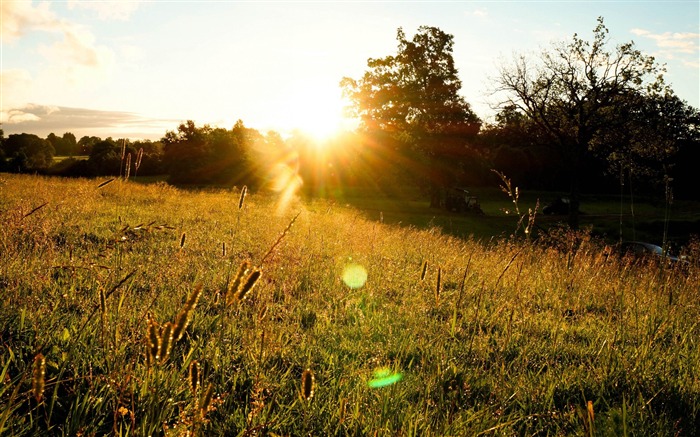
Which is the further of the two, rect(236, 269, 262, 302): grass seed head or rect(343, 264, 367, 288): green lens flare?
rect(343, 264, 367, 288): green lens flare

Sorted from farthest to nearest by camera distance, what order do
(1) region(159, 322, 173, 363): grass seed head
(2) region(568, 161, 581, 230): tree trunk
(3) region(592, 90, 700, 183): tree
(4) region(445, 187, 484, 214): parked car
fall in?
(4) region(445, 187, 484, 214): parked car → (2) region(568, 161, 581, 230): tree trunk → (3) region(592, 90, 700, 183): tree → (1) region(159, 322, 173, 363): grass seed head

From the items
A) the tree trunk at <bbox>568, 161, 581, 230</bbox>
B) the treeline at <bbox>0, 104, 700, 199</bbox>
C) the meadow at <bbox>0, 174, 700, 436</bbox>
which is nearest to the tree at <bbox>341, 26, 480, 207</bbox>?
the treeline at <bbox>0, 104, 700, 199</bbox>

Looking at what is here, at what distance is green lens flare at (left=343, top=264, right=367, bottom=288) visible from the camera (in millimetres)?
6801

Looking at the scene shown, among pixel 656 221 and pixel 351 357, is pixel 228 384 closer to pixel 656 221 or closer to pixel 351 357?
pixel 351 357

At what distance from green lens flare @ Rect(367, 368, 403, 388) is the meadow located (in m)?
0.02

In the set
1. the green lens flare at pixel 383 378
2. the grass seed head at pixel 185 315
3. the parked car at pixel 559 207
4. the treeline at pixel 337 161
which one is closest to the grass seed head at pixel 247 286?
the grass seed head at pixel 185 315

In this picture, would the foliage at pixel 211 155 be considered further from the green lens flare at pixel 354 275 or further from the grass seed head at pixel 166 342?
the grass seed head at pixel 166 342

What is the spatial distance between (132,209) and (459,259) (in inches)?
421

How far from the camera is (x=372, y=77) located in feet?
128

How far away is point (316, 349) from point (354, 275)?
3398 mm

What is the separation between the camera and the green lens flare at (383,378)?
3283 millimetres

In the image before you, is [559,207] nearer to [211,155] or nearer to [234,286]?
[211,155]

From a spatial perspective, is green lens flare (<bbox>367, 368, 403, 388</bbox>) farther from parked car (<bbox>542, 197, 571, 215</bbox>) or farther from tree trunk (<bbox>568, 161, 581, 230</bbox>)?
parked car (<bbox>542, 197, 571, 215</bbox>)

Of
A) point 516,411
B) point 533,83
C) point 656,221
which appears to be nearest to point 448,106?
point 533,83
